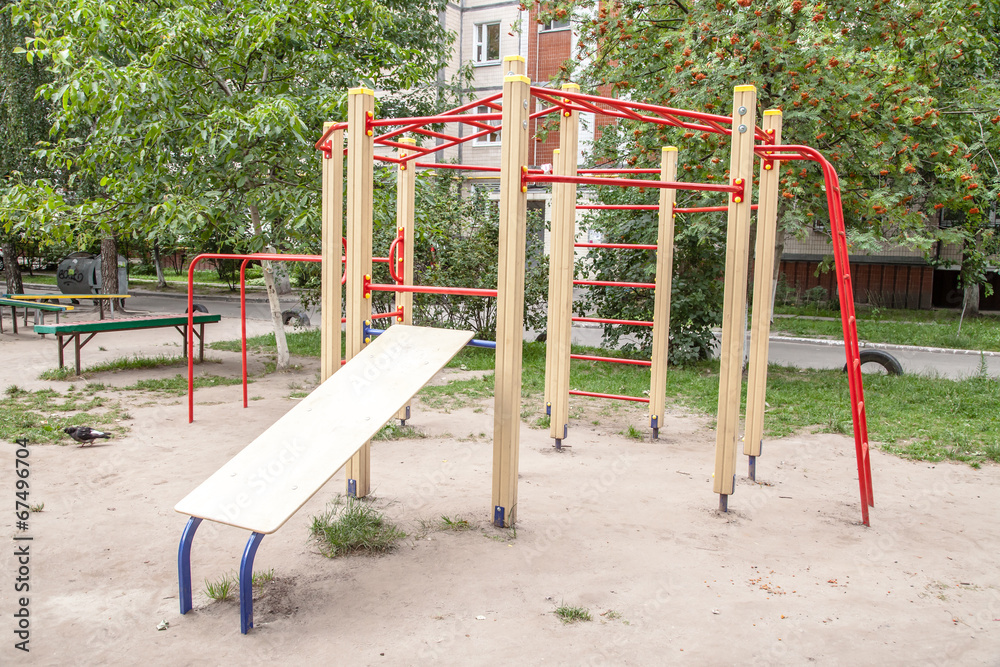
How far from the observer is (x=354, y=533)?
3.64 metres

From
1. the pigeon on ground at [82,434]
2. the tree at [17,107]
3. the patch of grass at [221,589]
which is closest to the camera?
the patch of grass at [221,589]

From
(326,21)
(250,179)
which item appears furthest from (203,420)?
(326,21)

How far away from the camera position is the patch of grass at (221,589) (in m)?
3.11

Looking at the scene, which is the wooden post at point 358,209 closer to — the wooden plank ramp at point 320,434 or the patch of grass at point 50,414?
the wooden plank ramp at point 320,434

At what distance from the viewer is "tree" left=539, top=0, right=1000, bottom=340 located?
22.4 ft

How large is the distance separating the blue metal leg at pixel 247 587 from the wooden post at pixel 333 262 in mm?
1385

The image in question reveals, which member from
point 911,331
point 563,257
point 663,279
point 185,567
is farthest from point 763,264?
point 911,331

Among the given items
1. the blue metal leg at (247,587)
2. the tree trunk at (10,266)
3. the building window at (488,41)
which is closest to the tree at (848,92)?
the blue metal leg at (247,587)

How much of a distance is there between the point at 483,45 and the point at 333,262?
20.0m

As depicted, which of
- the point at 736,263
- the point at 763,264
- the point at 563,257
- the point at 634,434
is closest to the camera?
the point at 736,263

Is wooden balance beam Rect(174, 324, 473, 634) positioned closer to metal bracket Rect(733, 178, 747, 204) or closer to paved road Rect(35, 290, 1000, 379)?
metal bracket Rect(733, 178, 747, 204)

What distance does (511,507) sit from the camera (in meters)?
3.96

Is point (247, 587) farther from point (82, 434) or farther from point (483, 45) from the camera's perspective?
point (483, 45)

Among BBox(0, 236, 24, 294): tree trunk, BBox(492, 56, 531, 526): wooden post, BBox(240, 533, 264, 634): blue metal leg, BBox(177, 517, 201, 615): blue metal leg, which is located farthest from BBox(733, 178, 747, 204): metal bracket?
BBox(0, 236, 24, 294): tree trunk
